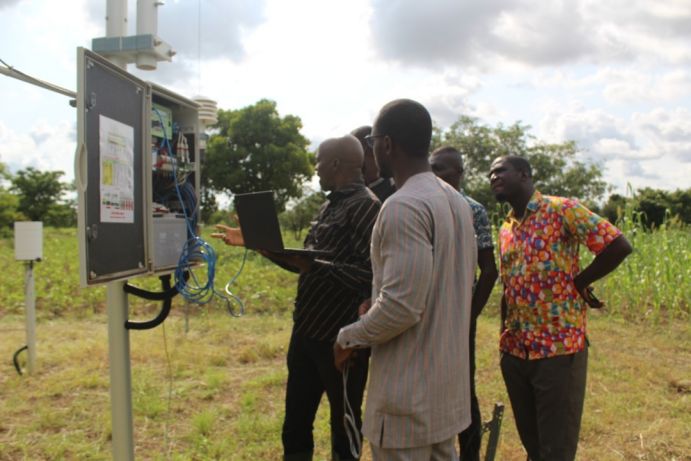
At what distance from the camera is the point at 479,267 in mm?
3156

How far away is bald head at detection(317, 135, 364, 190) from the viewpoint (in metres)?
2.79

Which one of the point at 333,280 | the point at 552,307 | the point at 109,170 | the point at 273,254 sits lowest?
the point at 552,307

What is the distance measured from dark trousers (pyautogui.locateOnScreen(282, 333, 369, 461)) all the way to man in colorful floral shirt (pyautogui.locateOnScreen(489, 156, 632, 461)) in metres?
0.75

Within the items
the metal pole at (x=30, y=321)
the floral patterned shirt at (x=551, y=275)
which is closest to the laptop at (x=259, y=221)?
the floral patterned shirt at (x=551, y=275)

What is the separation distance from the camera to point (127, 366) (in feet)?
8.68

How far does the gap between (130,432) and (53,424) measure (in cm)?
196

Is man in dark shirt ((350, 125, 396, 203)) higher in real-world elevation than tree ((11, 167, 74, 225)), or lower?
lower

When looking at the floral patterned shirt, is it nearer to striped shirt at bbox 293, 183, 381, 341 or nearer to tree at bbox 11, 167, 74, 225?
striped shirt at bbox 293, 183, 381, 341

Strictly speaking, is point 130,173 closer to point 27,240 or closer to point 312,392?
point 312,392

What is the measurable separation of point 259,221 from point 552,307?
1369 millimetres

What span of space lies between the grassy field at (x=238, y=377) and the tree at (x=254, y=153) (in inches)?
728

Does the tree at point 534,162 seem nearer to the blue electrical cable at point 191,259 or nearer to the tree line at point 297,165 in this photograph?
the tree line at point 297,165

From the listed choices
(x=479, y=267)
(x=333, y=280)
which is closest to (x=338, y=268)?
(x=333, y=280)

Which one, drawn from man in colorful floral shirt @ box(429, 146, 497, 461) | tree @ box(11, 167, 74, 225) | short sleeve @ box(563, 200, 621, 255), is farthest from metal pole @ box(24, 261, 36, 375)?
tree @ box(11, 167, 74, 225)
